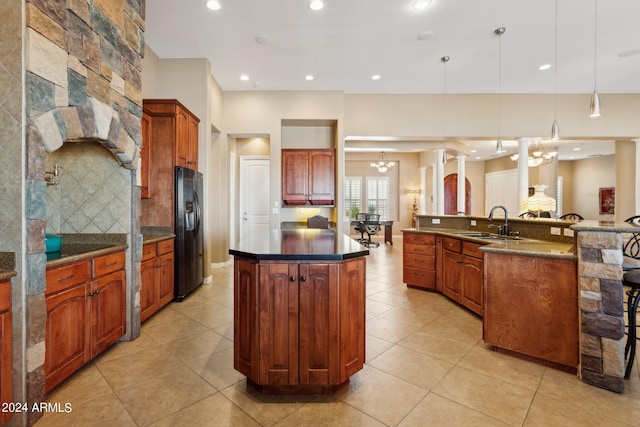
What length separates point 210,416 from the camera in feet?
5.56

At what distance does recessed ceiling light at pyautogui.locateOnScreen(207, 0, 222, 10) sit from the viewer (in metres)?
3.19

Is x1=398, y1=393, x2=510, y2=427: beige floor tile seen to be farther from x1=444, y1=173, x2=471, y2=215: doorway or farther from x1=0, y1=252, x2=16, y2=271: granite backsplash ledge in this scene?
x1=444, y1=173, x2=471, y2=215: doorway

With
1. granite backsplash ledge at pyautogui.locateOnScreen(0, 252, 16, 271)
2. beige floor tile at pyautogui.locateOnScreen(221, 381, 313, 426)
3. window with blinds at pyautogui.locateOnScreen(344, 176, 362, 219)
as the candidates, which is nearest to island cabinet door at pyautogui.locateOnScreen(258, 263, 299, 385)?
beige floor tile at pyautogui.locateOnScreen(221, 381, 313, 426)

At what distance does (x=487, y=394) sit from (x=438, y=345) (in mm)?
680

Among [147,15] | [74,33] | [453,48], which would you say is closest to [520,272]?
[453,48]

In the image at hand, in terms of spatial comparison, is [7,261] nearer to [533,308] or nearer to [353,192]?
[533,308]

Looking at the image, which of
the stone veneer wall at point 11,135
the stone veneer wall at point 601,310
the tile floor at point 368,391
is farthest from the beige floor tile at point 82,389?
the stone veneer wall at point 601,310

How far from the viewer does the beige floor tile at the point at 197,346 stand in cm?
240

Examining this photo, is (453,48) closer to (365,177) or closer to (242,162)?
(242,162)

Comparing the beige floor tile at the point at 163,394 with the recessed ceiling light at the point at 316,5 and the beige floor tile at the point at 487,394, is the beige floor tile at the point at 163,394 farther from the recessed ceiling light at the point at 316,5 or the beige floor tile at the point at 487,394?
the recessed ceiling light at the point at 316,5

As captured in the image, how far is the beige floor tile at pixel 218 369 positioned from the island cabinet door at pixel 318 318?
0.62 metres

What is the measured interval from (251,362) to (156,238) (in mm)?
2129

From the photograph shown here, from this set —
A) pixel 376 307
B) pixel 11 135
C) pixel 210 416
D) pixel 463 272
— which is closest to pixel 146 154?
pixel 11 135

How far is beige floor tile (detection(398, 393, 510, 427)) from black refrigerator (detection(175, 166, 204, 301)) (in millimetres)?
3070
